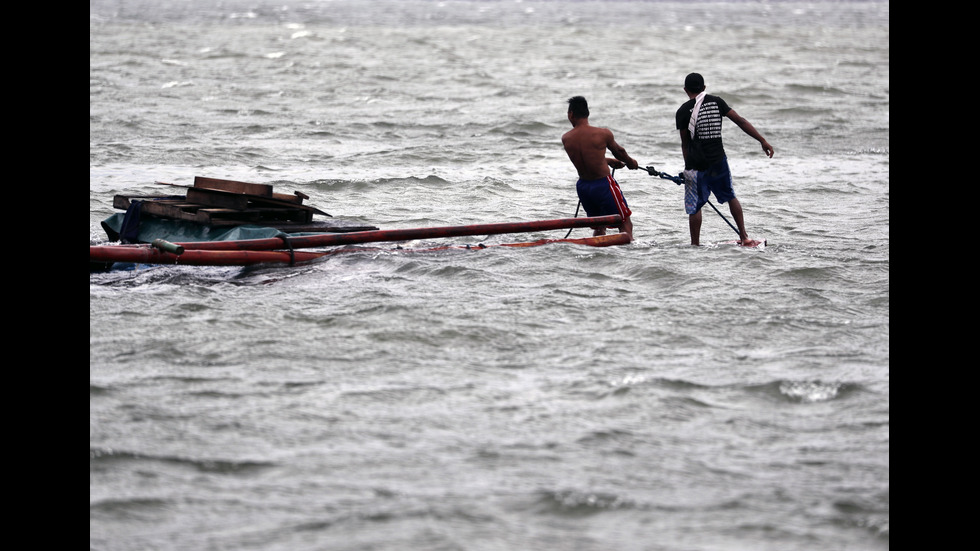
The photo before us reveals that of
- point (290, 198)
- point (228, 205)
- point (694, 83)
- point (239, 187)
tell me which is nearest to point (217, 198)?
point (228, 205)

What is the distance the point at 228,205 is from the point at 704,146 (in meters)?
4.35

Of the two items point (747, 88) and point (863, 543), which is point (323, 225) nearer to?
point (863, 543)

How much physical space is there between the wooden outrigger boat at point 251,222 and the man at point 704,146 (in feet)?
4.07

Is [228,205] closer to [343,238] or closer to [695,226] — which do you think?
[343,238]

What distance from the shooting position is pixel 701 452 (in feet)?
18.6

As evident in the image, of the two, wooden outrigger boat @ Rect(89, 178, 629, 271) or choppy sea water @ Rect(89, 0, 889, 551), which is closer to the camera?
choppy sea water @ Rect(89, 0, 889, 551)

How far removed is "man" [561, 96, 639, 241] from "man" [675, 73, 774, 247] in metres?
0.56

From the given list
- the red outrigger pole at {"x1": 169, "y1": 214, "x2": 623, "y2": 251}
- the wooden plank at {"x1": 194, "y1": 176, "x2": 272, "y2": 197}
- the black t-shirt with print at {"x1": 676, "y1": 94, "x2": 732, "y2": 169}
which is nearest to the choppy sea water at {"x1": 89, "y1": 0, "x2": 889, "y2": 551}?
the red outrigger pole at {"x1": 169, "y1": 214, "x2": 623, "y2": 251}

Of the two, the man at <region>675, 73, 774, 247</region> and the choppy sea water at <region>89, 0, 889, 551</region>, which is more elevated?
the man at <region>675, 73, 774, 247</region>

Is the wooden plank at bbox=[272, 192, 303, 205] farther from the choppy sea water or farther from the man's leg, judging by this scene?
the man's leg

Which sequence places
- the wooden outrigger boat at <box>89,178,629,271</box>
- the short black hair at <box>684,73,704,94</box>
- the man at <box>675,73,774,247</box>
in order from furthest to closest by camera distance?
the man at <box>675,73,774,247</box>
the short black hair at <box>684,73,704,94</box>
the wooden outrigger boat at <box>89,178,629,271</box>

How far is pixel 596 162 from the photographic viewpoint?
1084 centimetres

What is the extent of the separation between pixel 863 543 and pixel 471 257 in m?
5.65

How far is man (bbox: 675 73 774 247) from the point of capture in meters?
10.5
